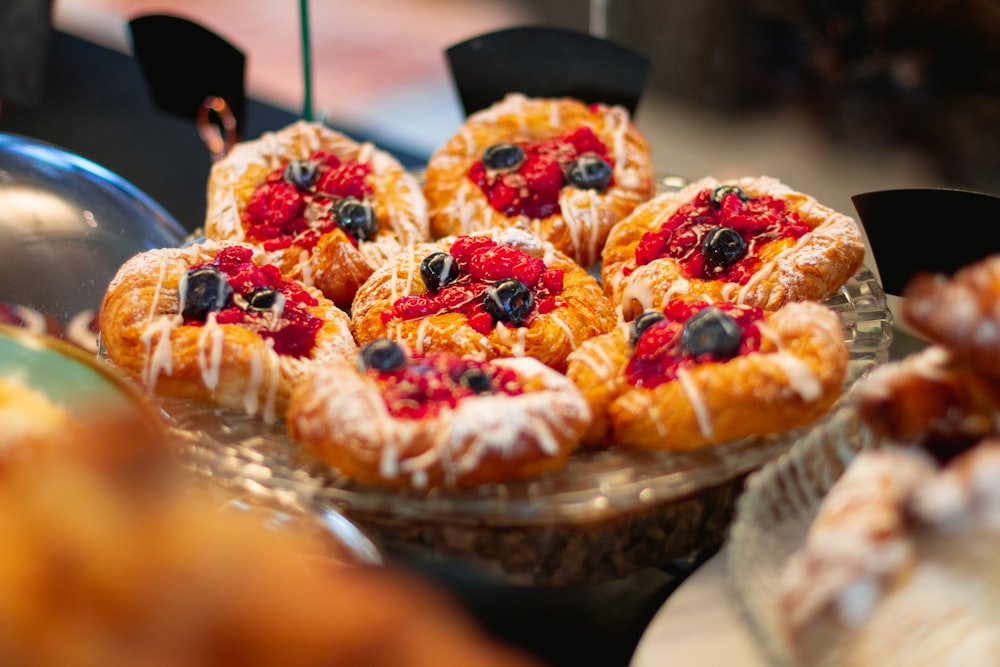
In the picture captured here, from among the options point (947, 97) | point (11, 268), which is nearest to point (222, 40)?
point (11, 268)

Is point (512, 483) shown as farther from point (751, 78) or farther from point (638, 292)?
point (751, 78)

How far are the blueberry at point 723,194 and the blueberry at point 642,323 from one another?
43cm

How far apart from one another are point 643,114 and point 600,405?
3700 millimetres

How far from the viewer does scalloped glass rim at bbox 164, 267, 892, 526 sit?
4.84 ft

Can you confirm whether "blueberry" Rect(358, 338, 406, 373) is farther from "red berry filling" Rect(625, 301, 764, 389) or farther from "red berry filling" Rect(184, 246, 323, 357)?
"red berry filling" Rect(625, 301, 764, 389)

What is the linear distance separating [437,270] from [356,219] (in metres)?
0.35

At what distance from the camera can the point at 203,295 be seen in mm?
1870

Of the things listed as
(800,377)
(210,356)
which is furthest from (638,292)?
(210,356)

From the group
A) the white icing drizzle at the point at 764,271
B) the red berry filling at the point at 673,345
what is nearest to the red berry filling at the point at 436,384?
the red berry filling at the point at 673,345

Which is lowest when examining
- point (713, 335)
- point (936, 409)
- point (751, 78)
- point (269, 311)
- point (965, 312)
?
point (751, 78)

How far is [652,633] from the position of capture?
1.31 meters

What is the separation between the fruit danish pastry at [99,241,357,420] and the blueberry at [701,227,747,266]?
0.74 metres

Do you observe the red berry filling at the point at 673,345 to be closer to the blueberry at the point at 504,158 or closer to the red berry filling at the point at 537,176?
the red berry filling at the point at 537,176

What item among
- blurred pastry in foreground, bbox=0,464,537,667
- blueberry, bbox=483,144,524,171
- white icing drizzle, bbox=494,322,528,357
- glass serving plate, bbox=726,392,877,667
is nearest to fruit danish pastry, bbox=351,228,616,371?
white icing drizzle, bbox=494,322,528,357
